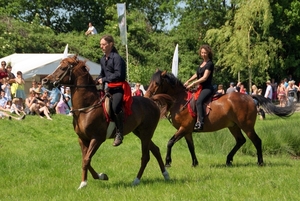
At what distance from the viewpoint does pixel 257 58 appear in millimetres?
43469

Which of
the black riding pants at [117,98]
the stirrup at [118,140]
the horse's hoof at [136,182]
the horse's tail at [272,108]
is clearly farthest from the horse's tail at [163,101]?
the horse's tail at [272,108]

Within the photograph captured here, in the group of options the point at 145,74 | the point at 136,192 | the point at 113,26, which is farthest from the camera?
the point at 113,26

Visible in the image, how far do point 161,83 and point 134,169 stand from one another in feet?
7.32

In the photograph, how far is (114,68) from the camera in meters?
10.5

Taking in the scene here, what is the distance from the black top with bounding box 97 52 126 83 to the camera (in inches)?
411

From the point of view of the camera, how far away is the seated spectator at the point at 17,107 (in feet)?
69.3

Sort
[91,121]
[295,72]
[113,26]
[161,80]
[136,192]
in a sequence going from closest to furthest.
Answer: [136,192] < [91,121] < [161,80] < [295,72] < [113,26]

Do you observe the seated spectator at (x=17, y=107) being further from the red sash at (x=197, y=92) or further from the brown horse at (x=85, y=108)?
the brown horse at (x=85, y=108)

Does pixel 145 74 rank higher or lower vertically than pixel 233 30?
lower

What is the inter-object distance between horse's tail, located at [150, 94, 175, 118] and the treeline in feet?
77.7

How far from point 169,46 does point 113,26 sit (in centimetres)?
527

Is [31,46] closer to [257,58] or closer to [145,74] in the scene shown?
[145,74]

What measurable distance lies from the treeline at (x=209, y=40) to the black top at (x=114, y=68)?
25.9m

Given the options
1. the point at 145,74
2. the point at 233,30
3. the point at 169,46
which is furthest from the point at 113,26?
the point at 145,74
